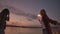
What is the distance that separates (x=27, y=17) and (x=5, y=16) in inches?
64.9

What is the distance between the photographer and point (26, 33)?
3.41 m

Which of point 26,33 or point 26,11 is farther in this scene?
point 26,11

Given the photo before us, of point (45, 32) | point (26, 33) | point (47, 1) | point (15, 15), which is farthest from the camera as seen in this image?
point (47, 1)

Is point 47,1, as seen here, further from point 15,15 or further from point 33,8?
point 15,15

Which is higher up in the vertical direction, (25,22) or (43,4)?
(43,4)

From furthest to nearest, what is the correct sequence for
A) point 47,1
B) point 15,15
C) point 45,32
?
point 47,1 → point 15,15 → point 45,32

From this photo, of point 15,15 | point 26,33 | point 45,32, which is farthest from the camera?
point 15,15

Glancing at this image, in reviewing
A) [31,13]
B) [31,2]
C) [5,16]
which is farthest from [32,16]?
[5,16]

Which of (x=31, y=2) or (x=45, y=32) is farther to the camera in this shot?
(x=31, y=2)

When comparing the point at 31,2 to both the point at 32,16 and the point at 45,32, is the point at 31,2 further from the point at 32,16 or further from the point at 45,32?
the point at 45,32

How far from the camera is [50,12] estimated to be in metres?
3.83

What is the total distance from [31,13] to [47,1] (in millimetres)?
510

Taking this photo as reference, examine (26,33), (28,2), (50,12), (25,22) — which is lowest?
(26,33)

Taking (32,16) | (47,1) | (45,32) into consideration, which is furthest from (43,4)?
(45,32)
